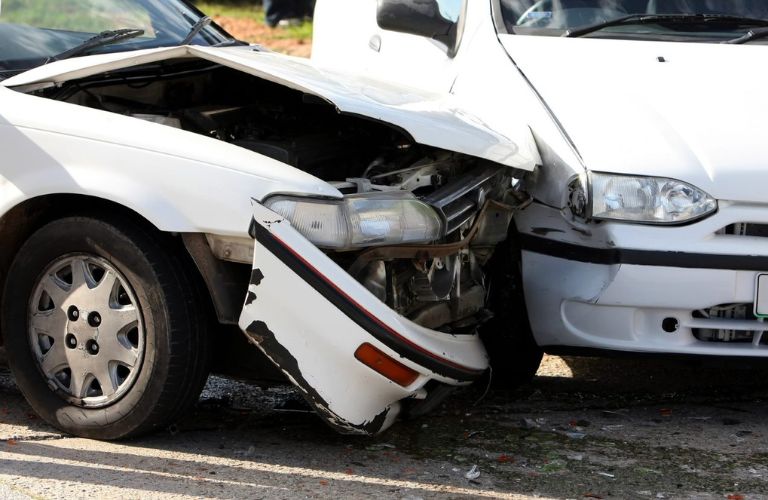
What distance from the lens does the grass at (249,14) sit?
50.9ft

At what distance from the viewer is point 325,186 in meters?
3.62

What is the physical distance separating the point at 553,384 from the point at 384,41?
183 cm

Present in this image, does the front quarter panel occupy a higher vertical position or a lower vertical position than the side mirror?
lower

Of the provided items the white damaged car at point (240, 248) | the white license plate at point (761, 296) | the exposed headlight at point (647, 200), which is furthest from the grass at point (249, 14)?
the white license plate at point (761, 296)

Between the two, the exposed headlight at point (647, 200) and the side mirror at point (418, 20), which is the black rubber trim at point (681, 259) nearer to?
the exposed headlight at point (647, 200)

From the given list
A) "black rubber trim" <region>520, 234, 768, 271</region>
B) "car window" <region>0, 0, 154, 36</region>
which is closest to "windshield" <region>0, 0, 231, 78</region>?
"car window" <region>0, 0, 154, 36</region>

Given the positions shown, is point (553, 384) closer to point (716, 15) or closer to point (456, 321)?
point (456, 321)

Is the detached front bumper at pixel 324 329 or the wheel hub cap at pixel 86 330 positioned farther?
the wheel hub cap at pixel 86 330

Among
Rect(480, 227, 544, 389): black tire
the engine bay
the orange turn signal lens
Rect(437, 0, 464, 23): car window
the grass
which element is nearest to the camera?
the orange turn signal lens

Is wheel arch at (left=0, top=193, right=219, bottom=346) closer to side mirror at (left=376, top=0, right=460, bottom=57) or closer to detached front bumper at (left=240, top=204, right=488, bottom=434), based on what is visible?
detached front bumper at (left=240, top=204, right=488, bottom=434)

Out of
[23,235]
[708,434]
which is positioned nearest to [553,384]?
[708,434]

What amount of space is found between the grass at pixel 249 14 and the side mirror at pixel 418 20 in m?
10.1

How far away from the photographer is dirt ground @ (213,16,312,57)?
1435cm

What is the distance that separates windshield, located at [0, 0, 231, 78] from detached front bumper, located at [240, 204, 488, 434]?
156 cm
